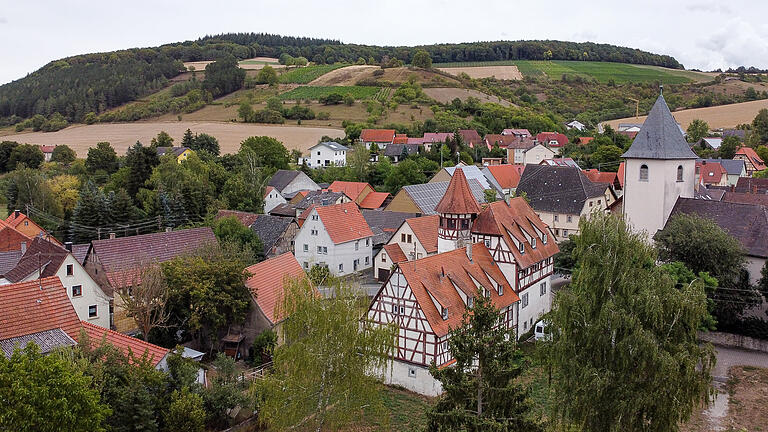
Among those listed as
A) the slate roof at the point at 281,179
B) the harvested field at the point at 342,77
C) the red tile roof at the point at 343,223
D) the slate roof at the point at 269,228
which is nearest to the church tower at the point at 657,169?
the red tile roof at the point at 343,223

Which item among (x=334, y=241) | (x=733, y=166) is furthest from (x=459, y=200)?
(x=733, y=166)

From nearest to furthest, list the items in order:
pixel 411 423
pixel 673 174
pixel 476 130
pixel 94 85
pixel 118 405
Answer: pixel 118 405
pixel 411 423
pixel 673 174
pixel 476 130
pixel 94 85

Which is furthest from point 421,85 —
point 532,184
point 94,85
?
point 532,184

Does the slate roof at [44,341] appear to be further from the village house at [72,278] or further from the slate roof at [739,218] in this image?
the slate roof at [739,218]

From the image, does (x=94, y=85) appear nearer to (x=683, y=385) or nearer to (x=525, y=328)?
(x=525, y=328)

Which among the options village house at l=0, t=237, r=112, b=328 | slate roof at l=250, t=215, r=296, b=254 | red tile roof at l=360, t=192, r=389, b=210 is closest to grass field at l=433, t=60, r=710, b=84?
red tile roof at l=360, t=192, r=389, b=210

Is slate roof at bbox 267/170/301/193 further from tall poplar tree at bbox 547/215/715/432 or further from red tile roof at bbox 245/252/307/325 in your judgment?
tall poplar tree at bbox 547/215/715/432
